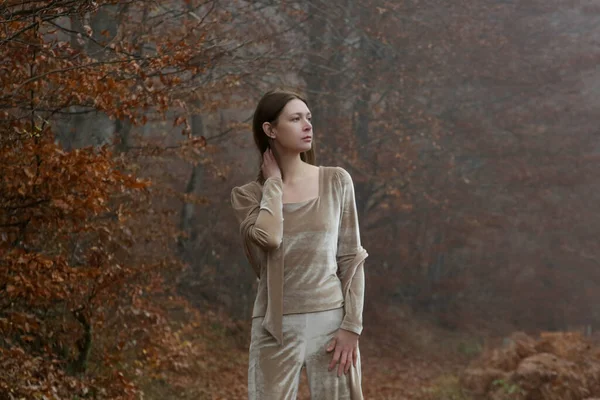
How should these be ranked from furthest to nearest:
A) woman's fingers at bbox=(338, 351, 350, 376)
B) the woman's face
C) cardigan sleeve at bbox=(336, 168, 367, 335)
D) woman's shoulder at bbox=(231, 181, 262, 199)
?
woman's shoulder at bbox=(231, 181, 262, 199) < the woman's face < cardigan sleeve at bbox=(336, 168, 367, 335) < woman's fingers at bbox=(338, 351, 350, 376)

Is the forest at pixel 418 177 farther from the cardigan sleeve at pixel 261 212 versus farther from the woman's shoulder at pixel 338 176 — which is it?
the woman's shoulder at pixel 338 176

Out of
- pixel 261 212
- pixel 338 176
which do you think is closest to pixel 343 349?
pixel 261 212

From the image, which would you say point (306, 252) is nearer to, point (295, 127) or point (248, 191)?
point (248, 191)

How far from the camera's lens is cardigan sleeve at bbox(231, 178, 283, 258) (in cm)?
371

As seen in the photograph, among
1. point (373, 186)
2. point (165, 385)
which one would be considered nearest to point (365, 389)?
point (165, 385)

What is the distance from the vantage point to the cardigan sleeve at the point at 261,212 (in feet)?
12.2

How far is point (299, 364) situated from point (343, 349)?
0.20 metres

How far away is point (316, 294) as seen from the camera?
3750 mm

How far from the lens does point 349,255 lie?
3.89m

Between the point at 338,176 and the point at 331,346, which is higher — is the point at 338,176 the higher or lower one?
the higher one

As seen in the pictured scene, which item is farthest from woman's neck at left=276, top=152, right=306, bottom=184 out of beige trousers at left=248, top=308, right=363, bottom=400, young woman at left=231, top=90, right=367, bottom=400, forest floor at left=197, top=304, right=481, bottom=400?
forest floor at left=197, top=304, right=481, bottom=400

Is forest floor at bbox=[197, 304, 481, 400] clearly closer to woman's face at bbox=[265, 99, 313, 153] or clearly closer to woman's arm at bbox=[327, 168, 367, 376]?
woman's arm at bbox=[327, 168, 367, 376]

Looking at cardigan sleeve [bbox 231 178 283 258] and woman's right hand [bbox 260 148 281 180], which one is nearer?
cardigan sleeve [bbox 231 178 283 258]

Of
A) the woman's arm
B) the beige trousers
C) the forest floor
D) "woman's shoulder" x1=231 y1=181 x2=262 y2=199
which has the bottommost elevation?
the forest floor
